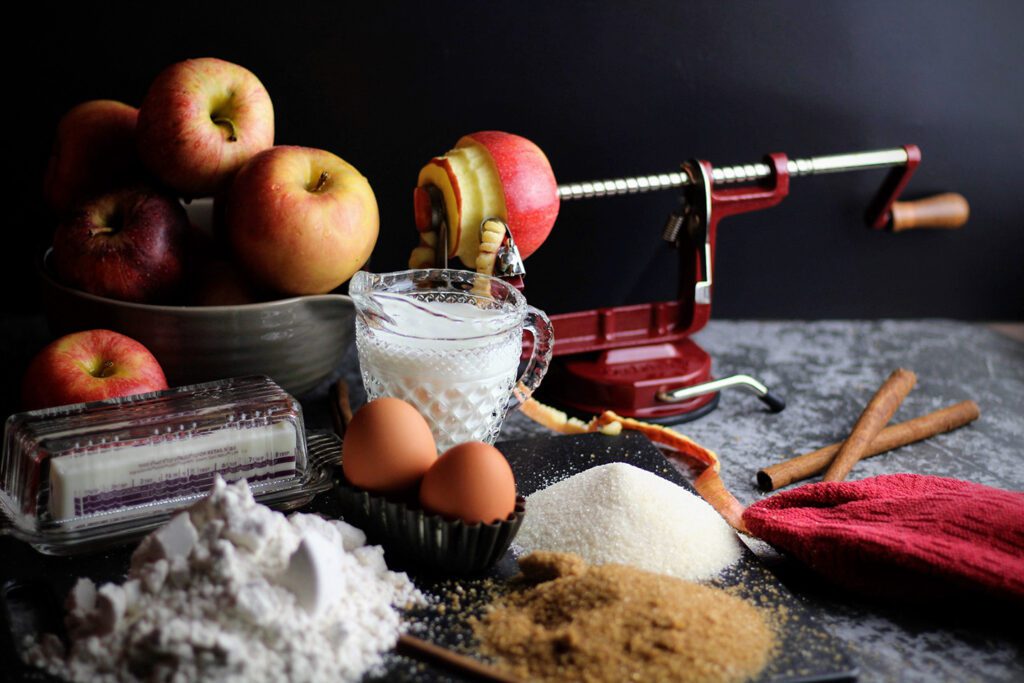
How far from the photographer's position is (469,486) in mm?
815

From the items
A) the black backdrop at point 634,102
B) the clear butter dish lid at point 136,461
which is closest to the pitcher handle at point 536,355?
the clear butter dish lid at point 136,461

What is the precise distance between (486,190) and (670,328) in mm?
377

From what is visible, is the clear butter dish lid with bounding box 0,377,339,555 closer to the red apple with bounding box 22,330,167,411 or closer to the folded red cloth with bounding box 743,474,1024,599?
the red apple with bounding box 22,330,167,411

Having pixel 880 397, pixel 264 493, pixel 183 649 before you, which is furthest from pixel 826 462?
pixel 183 649

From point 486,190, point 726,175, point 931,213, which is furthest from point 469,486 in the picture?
point 931,213

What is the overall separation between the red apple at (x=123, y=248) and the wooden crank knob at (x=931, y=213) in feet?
3.51

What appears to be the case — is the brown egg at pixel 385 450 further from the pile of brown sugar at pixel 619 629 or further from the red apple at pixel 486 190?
the red apple at pixel 486 190

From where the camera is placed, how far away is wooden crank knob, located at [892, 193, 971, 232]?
4.91 feet

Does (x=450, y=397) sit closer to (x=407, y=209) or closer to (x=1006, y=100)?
(x=407, y=209)

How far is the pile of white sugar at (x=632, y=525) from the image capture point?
34.9 inches

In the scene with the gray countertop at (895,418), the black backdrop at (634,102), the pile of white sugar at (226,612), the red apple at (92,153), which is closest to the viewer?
the pile of white sugar at (226,612)

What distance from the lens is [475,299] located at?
1.08 meters

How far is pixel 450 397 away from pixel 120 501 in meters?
0.34

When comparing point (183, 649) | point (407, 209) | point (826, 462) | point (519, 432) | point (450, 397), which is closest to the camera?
point (183, 649)
